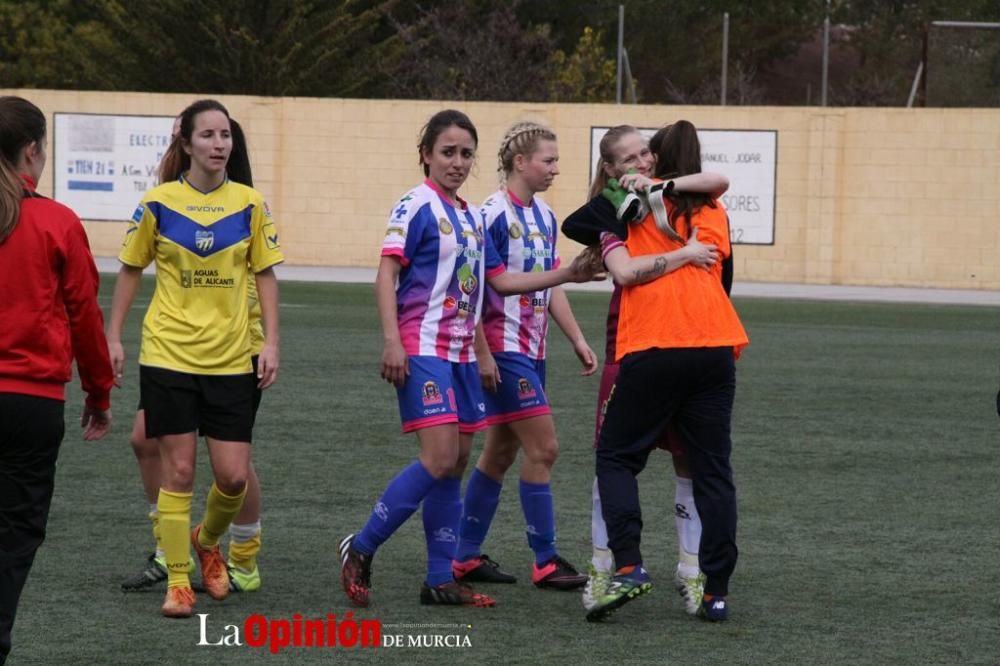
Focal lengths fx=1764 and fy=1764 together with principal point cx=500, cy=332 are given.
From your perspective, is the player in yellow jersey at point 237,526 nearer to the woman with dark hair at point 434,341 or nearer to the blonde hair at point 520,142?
the woman with dark hair at point 434,341

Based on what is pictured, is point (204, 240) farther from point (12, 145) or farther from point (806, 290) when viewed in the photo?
point (806, 290)

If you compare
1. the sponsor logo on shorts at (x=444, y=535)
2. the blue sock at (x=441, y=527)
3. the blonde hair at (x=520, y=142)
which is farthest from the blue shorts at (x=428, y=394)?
the blonde hair at (x=520, y=142)

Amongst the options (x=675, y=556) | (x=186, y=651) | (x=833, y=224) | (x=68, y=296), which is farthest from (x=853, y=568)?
(x=833, y=224)

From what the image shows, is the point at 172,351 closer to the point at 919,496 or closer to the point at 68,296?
the point at 68,296

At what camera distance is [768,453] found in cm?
1042

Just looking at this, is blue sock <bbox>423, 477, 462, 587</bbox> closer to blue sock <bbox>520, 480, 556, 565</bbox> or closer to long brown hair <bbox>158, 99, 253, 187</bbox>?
blue sock <bbox>520, 480, 556, 565</bbox>

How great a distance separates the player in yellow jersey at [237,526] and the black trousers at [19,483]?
143 cm

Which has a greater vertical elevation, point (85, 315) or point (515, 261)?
point (515, 261)

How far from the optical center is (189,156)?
650cm

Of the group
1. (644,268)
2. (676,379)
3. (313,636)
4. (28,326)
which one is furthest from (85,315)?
(676,379)

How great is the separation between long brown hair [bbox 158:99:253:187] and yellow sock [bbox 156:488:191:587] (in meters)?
1.18

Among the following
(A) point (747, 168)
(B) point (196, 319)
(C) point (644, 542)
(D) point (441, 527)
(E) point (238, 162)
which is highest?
(A) point (747, 168)

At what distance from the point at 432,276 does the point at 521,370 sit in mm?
678

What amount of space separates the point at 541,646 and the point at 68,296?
196 cm
